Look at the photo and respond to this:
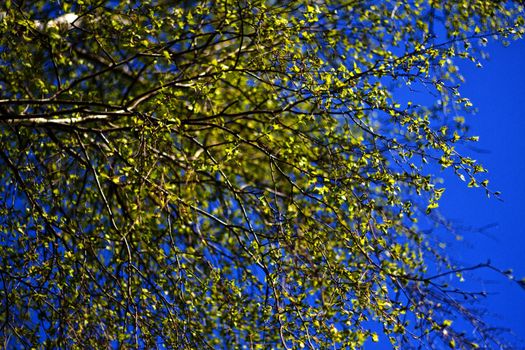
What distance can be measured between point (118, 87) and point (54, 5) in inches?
68.4

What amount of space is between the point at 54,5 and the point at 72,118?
12.0 ft

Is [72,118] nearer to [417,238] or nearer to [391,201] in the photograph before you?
[391,201]

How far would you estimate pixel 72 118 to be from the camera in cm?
706

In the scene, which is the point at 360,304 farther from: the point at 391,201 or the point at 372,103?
the point at 372,103

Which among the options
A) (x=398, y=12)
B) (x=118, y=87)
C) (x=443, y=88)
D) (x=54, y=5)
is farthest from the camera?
(x=118, y=87)

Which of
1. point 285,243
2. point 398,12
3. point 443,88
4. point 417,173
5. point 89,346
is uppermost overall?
point 398,12

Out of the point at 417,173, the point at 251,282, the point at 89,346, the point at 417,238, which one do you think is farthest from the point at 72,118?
the point at 417,238

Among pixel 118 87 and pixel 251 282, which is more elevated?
pixel 118 87

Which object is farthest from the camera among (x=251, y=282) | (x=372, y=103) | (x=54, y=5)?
(x=54, y=5)

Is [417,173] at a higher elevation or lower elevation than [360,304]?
higher

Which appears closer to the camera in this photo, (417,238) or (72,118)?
(72,118)

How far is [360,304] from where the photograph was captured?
249 inches

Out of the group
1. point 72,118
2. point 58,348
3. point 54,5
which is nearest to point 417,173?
point 72,118

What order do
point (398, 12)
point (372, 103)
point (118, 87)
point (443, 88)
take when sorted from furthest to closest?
point (118, 87) < point (398, 12) < point (443, 88) < point (372, 103)
